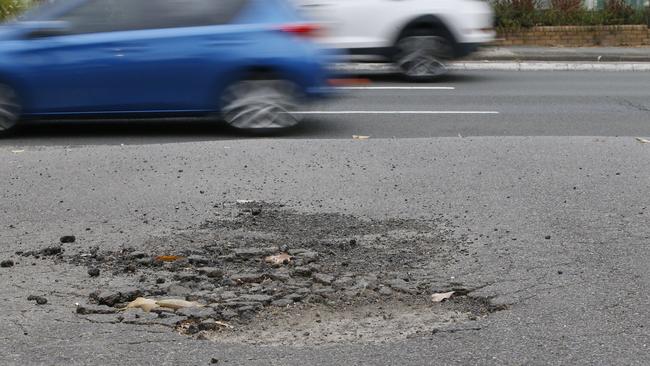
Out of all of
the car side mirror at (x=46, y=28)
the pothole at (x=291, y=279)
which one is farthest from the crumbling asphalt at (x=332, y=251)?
the car side mirror at (x=46, y=28)

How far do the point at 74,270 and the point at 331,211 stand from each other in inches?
81.7

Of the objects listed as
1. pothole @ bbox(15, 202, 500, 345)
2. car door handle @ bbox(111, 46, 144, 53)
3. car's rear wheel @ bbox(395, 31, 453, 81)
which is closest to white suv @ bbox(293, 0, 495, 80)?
car's rear wheel @ bbox(395, 31, 453, 81)

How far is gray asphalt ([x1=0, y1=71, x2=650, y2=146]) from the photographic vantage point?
36.6 feet

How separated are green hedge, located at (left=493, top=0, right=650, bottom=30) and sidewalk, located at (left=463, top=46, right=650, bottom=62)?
149cm

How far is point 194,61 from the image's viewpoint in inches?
423

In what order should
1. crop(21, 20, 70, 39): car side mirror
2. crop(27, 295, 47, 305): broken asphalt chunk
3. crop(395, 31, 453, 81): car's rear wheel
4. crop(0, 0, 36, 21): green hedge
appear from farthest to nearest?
crop(0, 0, 36, 21): green hedge < crop(395, 31, 453, 81): car's rear wheel < crop(21, 20, 70, 39): car side mirror < crop(27, 295, 47, 305): broken asphalt chunk

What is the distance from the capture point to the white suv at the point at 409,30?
53.3 ft

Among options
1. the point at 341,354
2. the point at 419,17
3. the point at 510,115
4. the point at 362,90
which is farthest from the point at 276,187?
the point at 419,17

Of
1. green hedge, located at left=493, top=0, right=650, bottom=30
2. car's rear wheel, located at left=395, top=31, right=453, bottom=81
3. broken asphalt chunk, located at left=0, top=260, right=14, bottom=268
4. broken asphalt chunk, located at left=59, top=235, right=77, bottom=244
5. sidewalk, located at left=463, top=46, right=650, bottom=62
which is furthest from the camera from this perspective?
green hedge, located at left=493, top=0, right=650, bottom=30

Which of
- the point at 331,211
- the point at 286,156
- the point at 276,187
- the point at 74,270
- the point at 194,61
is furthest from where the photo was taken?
the point at 194,61

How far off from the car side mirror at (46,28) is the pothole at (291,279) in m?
4.40

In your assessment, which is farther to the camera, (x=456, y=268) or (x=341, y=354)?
(x=456, y=268)

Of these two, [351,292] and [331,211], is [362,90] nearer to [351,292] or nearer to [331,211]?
[331,211]

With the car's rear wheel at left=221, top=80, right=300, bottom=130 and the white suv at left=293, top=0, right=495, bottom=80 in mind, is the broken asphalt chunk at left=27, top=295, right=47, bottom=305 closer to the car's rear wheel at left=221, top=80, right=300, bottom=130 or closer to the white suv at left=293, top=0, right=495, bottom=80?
the car's rear wheel at left=221, top=80, right=300, bottom=130
